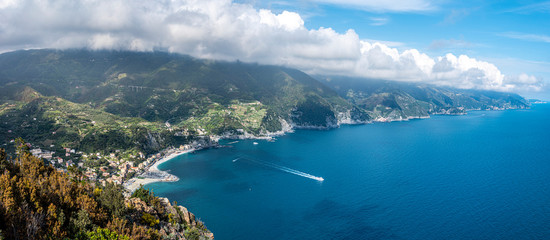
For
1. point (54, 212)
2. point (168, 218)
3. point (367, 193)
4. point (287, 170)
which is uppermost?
point (54, 212)

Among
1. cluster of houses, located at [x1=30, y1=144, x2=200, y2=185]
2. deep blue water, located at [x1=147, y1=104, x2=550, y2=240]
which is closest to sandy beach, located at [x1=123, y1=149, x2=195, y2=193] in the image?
cluster of houses, located at [x1=30, y1=144, x2=200, y2=185]

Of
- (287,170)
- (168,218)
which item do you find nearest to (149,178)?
(287,170)

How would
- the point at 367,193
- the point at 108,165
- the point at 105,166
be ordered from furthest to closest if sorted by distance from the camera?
the point at 108,165, the point at 105,166, the point at 367,193

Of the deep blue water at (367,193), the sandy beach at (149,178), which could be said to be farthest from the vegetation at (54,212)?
the sandy beach at (149,178)

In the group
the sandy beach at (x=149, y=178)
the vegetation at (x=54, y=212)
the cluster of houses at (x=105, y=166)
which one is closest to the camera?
the vegetation at (x=54, y=212)

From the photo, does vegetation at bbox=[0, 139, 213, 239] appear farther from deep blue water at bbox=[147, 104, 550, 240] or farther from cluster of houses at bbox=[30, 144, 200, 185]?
cluster of houses at bbox=[30, 144, 200, 185]

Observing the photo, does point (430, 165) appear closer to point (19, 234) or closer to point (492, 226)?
point (492, 226)

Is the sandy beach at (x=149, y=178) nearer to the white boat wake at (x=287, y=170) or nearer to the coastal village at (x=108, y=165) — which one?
the coastal village at (x=108, y=165)

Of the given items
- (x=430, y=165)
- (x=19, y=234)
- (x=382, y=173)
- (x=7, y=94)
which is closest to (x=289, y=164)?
(x=382, y=173)

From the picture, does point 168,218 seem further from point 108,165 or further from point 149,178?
point 108,165
